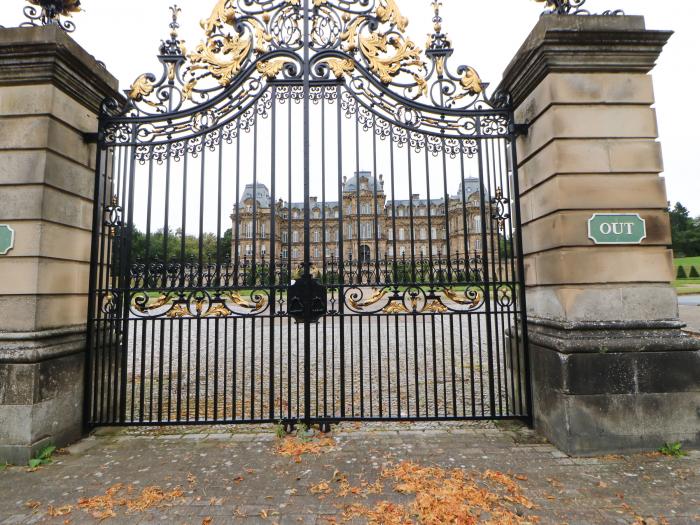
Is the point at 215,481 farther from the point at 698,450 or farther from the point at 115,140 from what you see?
the point at 698,450

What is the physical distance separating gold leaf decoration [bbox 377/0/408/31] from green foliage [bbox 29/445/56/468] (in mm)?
6897

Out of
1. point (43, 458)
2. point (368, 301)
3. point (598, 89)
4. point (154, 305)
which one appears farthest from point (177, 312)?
point (598, 89)

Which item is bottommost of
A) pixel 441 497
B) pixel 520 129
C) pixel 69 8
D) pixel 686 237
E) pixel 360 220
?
pixel 441 497

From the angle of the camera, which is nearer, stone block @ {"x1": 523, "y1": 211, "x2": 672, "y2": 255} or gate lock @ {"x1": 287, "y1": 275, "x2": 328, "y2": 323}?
stone block @ {"x1": 523, "y1": 211, "x2": 672, "y2": 255}

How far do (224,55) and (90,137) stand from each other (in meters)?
2.17

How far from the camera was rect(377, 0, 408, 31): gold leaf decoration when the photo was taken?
5203 millimetres

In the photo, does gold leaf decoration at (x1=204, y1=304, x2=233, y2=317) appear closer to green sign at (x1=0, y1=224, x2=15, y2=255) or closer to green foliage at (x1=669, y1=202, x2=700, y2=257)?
green sign at (x1=0, y1=224, x2=15, y2=255)

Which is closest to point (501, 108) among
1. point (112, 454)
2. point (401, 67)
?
point (401, 67)

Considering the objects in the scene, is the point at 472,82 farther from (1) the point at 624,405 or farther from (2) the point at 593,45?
(1) the point at 624,405

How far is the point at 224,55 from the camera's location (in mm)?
5266

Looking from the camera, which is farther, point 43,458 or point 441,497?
point 43,458

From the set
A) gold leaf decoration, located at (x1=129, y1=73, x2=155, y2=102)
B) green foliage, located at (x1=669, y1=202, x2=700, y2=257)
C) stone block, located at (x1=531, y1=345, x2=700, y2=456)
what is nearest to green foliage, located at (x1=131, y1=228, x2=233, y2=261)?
gold leaf decoration, located at (x1=129, y1=73, x2=155, y2=102)

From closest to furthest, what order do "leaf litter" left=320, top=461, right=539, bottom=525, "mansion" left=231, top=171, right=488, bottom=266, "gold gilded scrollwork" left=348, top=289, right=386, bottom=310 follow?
"leaf litter" left=320, top=461, right=539, bottom=525
"gold gilded scrollwork" left=348, top=289, right=386, bottom=310
"mansion" left=231, top=171, right=488, bottom=266

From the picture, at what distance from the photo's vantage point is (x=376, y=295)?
16.0 feet
